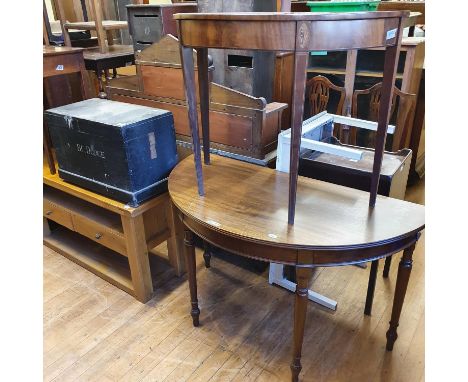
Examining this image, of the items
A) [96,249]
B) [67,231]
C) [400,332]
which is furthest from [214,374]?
[67,231]

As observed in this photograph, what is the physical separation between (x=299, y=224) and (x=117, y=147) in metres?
0.83

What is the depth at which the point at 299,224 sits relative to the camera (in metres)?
1.15

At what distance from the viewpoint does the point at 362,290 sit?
1.84 meters

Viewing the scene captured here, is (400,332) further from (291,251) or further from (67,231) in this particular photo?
(67,231)

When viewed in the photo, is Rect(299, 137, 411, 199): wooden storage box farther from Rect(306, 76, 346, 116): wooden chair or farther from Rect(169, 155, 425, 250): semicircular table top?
Rect(306, 76, 346, 116): wooden chair

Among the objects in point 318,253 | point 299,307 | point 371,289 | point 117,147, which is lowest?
point 371,289

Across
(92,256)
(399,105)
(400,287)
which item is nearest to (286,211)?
(400,287)

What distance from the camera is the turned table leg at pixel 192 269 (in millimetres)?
1451

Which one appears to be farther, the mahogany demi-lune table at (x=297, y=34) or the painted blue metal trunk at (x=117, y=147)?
the painted blue metal trunk at (x=117, y=147)

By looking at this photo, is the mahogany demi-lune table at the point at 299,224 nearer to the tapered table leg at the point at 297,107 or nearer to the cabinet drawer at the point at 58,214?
the tapered table leg at the point at 297,107

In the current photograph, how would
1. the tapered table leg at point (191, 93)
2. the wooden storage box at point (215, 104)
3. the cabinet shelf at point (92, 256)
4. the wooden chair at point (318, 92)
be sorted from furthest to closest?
the wooden chair at point (318, 92)
the cabinet shelf at point (92, 256)
the wooden storage box at point (215, 104)
the tapered table leg at point (191, 93)

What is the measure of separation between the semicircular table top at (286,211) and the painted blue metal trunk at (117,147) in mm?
167

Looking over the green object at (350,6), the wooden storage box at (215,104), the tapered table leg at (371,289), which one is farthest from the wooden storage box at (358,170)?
the green object at (350,6)

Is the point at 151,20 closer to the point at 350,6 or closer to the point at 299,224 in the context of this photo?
the point at 350,6
